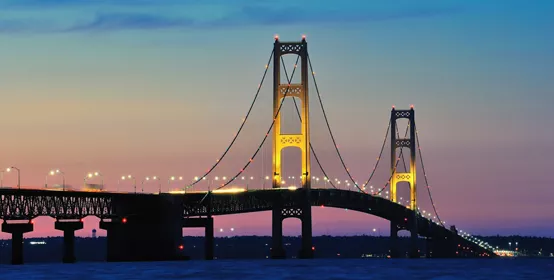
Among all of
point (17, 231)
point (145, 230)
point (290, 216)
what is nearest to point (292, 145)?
point (290, 216)

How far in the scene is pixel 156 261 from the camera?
128 meters

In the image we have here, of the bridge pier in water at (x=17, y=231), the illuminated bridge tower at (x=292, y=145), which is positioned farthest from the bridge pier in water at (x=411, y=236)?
the bridge pier in water at (x=17, y=231)

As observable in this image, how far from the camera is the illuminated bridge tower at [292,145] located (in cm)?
13525

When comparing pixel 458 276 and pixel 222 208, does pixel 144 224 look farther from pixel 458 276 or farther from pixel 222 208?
pixel 458 276

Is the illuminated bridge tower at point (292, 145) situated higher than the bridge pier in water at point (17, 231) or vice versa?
the illuminated bridge tower at point (292, 145)

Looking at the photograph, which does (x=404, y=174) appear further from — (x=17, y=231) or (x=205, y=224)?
Answer: (x=17, y=231)

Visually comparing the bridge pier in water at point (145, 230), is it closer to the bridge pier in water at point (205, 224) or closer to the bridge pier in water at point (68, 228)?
the bridge pier in water at point (68, 228)

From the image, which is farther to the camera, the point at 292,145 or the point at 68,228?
the point at 292,145

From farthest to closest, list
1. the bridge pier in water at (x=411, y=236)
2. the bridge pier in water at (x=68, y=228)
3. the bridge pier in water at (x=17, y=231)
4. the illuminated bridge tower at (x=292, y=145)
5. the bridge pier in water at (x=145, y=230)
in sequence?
the bridge pier in water at (x=411, y=236) < the illuminated bridge tower at (x=292, y=145) < the bridge pier in water at (x=145, y=230) < the bridge pier in water at (x=68, y=228) < the bridge pier in water at (x=17, y=231)

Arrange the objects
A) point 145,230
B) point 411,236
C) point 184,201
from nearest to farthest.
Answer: point 145,230, point 184,201, point 411,236

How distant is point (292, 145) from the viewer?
5349 inches

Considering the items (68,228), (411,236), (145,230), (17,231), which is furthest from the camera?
(411,236)

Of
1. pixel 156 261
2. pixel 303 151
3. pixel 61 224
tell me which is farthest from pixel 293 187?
pixel 61 224

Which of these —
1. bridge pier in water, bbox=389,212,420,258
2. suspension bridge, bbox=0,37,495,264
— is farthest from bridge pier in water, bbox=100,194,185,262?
bridge pier in water, bbox=389,212,420,258
